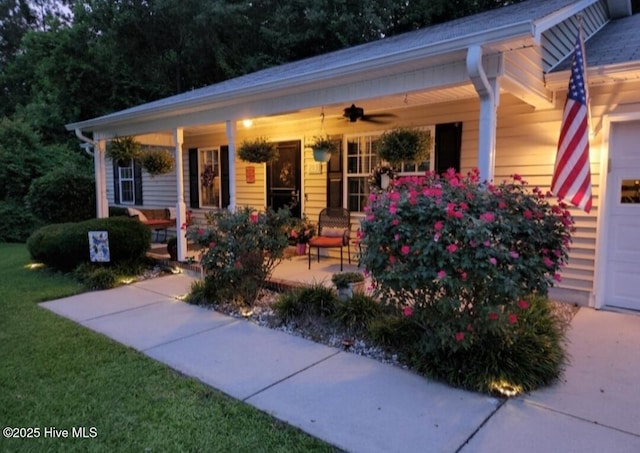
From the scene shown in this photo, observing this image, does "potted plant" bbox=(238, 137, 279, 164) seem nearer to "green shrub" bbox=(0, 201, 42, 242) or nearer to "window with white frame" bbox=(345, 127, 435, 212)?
"window with white frame" bbox=(345, 127, 435, 212)

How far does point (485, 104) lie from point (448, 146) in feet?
6.59

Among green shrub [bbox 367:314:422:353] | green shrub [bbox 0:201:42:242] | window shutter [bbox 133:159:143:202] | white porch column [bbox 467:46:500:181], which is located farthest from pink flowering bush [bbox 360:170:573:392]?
green shrub [bbox 0:201:42:242]

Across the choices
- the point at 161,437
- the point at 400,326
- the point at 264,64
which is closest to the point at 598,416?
the point at 400,326

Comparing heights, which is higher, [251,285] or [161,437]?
[251,285]

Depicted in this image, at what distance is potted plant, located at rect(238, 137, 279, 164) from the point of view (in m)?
7.27

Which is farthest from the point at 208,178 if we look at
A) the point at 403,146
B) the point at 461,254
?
the point at 461,254

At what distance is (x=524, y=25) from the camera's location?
3422 mm

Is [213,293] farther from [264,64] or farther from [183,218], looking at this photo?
[264,64]

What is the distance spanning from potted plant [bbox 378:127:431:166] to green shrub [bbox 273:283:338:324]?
77.7 inches

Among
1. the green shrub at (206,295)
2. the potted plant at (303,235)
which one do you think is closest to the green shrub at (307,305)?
the green shrub at (206,295)

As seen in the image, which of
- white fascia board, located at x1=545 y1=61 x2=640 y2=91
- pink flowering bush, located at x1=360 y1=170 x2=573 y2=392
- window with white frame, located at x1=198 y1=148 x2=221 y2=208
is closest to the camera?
pink flowering bush, located at x1=360 y1=170 x2=573 y2=392

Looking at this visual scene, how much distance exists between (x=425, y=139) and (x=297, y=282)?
8.11 ft

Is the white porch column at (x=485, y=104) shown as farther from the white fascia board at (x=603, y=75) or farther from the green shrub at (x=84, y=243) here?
the green shrub at (x=84, y=243)

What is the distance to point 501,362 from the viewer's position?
3.09m
